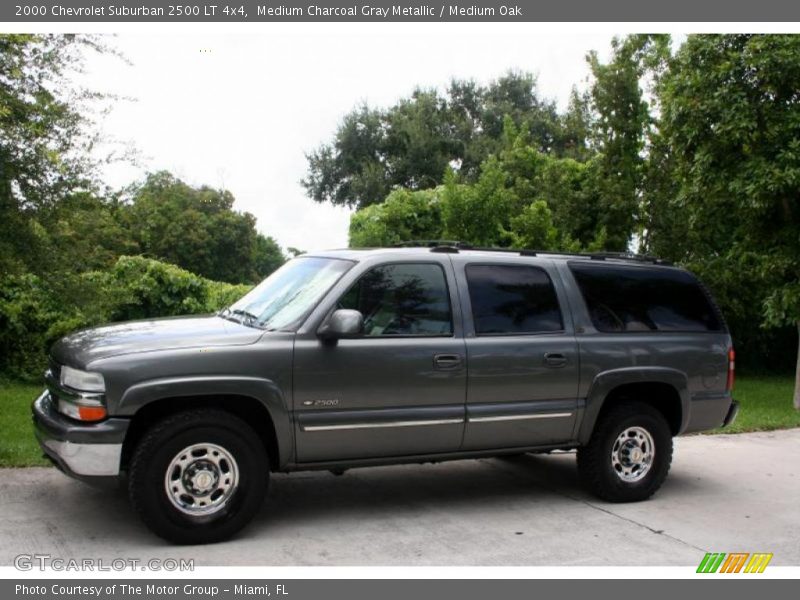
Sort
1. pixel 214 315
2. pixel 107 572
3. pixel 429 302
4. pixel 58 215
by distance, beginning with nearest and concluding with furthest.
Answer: pixel 107 572 < pixel 429 302 < pixel 214 315 < pixel 58 215

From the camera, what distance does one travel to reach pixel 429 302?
21.4 feet

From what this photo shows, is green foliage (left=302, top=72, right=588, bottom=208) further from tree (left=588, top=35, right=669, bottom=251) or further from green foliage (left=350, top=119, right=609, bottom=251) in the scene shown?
tree (left=588, top=35, right=669, bottom=251)

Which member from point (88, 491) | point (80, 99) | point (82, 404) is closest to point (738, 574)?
point (82, 404)

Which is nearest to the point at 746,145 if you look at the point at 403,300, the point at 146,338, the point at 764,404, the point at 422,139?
the point at 764,404

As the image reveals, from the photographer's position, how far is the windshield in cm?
619

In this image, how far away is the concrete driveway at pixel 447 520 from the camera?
564 centimetres

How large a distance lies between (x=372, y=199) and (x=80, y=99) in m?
33.0

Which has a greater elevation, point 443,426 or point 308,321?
point 308,321

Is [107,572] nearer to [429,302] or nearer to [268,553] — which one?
[268,553]

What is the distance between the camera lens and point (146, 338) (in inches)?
230

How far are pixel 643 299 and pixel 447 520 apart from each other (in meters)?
2.53

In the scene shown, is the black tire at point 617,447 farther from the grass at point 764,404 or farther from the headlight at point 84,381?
the headlight at point 84,381

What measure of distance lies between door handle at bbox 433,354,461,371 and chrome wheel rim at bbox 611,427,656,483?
1651 mm

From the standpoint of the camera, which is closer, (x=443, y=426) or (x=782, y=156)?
(x=443, y=426)
